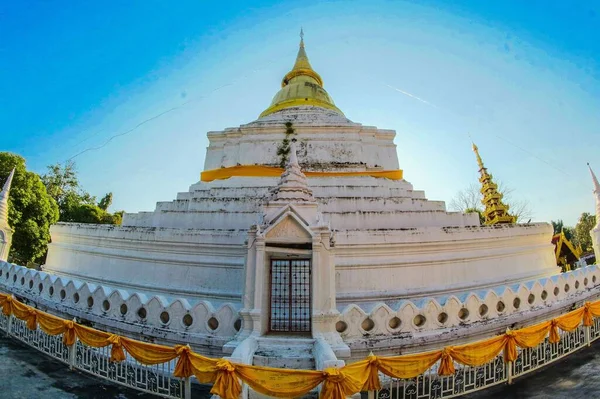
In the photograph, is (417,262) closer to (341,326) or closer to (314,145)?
(341,326)

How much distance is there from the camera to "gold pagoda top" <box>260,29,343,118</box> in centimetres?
2069

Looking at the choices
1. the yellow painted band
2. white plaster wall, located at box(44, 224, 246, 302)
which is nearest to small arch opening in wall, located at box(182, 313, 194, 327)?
white plaster wall, located at box(44, 224, 246, 302)

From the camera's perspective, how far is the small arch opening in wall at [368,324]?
8383 mm

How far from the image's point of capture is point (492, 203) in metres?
24.9

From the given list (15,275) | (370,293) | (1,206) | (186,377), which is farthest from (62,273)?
(370,293)

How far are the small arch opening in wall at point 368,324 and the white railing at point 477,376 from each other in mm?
1052

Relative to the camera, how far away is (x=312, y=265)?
26.1 feet

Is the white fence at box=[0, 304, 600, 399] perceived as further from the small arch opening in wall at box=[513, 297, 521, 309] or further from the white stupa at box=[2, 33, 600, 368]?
the small arch opening in wall at box=[513, 297, 521, 309]

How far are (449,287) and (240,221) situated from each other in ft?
23.2

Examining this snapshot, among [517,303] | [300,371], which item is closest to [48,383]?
[300,371]

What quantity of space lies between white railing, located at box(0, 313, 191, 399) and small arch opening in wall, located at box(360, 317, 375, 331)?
3.99 m

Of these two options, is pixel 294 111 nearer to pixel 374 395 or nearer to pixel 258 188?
pixel 258 188

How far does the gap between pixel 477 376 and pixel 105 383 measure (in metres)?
8.06

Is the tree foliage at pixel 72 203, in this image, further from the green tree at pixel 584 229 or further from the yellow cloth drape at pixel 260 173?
the green tree at pixel 584 229
